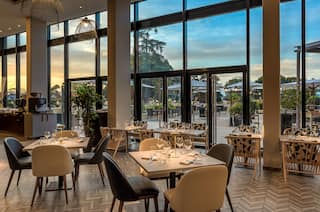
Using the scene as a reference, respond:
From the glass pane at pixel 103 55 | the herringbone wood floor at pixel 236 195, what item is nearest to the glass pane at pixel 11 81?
the glass pane at pixel 103 55

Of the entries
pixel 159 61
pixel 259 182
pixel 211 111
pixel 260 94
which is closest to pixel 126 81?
pixel 159 61

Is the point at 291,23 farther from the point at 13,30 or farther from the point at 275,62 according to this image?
the point at 13,30

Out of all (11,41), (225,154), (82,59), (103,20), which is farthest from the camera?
(11,41)

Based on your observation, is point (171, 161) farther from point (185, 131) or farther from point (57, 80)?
point (57, 80)

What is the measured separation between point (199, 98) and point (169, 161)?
17.7 feet

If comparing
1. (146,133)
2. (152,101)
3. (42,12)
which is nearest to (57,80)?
(42,12)

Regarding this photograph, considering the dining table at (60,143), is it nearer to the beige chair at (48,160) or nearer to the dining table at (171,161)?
the beige chair at (48,160)

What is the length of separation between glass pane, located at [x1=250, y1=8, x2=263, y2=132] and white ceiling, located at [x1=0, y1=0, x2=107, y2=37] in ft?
15.9

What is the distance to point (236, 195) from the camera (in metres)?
4.71

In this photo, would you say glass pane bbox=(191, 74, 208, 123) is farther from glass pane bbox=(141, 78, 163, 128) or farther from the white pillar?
the white pillar

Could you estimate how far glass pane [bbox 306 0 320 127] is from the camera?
717 centimetres

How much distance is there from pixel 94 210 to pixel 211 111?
5.30 meters

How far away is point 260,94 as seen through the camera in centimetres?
787

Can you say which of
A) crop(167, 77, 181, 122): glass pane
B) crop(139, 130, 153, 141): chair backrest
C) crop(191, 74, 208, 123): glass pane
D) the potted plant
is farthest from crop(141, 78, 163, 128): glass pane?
crop(139, 130, 153, 141): chair backrest
